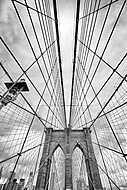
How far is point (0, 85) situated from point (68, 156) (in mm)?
13016

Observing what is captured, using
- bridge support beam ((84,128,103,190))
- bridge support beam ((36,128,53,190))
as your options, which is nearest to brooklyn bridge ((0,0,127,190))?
bridge support beam ((84,128,103,190))

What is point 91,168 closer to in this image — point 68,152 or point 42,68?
point 68,152

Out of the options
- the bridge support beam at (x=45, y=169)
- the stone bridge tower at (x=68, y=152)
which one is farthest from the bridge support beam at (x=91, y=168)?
the bridge support beam at (x=45, y=169)

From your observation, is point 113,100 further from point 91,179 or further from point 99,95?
point 91,179

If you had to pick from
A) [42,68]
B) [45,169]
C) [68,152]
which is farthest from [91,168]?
[42,68]

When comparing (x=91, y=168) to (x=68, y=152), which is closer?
(x=91, y=168)

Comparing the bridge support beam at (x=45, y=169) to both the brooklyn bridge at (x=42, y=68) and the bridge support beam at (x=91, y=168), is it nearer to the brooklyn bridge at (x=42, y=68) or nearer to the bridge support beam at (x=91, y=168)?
the brooklyn bridge at (x=42, y=68)

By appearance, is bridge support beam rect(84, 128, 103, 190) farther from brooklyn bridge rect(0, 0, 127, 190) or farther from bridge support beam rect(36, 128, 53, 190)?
bridge support beam rect(36, 128, 53, 190)

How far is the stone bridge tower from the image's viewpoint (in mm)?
11961

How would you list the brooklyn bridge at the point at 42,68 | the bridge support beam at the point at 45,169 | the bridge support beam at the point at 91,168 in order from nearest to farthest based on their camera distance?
1. the brooklyn bridge at the point at 42,68
2. the bridge support beam at the point at 91,168
3. the bridge support beam at the point at 45,169

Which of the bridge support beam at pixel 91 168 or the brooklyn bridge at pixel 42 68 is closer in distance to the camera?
the brooklyn bridge at pixel 42 68

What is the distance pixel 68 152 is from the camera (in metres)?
14.5

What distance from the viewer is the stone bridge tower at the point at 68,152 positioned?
471 inches

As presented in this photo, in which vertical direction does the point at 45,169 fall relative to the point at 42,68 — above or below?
below
